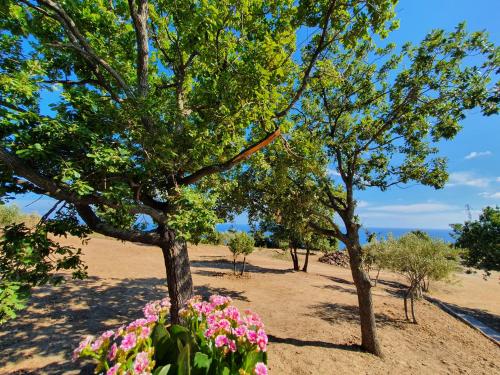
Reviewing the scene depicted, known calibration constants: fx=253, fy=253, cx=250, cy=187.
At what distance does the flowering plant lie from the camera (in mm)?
2811

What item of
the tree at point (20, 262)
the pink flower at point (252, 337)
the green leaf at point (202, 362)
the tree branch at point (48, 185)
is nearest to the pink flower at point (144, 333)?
the green leaf at point (202, 362)

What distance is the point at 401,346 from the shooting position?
10.0m

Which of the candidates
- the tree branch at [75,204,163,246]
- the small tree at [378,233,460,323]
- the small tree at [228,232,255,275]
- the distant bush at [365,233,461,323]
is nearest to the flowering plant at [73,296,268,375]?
the tree branch at [75,204,163,246]

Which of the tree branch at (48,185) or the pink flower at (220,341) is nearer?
the pink flower at (220,341)

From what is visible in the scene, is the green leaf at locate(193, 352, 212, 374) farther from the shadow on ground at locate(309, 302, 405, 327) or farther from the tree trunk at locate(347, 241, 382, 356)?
the shadow on ground at locate(309, 302, 405, 327)

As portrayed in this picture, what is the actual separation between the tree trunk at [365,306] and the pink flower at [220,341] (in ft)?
24.9

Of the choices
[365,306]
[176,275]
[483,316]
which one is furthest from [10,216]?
[483,316]

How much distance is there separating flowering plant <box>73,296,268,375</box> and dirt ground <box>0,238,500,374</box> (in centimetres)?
499

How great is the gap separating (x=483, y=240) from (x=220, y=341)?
21.8 m

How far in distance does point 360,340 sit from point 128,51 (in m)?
13.1

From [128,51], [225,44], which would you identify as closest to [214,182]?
[225,44]

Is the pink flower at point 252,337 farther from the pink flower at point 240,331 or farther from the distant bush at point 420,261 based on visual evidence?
the distant bush at point 420,261

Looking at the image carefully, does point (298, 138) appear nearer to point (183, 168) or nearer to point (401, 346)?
point (183, 168)

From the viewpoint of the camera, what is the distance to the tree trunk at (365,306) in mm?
9023
